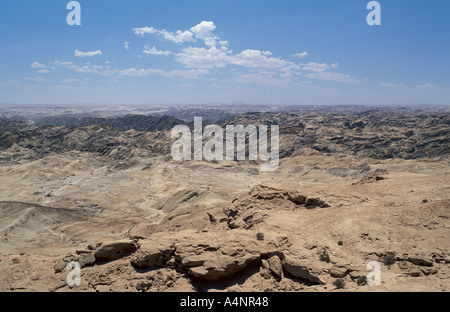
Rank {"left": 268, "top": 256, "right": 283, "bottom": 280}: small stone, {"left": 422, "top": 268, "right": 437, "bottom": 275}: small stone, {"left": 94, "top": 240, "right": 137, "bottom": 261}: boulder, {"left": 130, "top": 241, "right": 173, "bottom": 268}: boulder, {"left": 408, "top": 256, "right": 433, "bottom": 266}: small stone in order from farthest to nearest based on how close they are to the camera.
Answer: {"left": 94, "top": 240, "right": 137, "bottom": 261}: boulder < {"left": 130, "top": 241, "right": 173, "bottom": 268}: boulder < {"left": 268, "top": 256, "right": 283, "bottom": 280}: small stone < {"left": 408, "top": 256, "right": 433, "bottom": 266}: small stone < {"left": 422, "top": 268, "right": 437, "bottom": 275}: small stone

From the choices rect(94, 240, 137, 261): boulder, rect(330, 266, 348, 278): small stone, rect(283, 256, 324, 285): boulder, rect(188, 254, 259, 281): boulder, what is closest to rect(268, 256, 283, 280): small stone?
rect(283, 256, 324, 285): boulder

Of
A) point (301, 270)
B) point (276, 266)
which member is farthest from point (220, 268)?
point (301, 270)

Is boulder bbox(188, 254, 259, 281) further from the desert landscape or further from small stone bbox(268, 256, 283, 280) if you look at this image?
small stone bbox(268, 256, 283, 280)

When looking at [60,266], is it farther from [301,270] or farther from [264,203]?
[264,203]

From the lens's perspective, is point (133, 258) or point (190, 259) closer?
point (190, 259)

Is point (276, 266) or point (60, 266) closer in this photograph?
point (276, 266)

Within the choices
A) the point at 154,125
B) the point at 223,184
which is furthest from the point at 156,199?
the point at 154,125

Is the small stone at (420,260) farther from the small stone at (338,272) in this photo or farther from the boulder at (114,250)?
the boulder at (114,250)

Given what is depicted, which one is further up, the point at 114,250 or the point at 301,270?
the point at 301,270

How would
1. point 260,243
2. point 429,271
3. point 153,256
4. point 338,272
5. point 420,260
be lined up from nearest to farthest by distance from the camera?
1. point 429,271
2. point 338,272
3. point 420,260
4. point 153,256
5. point 260,243

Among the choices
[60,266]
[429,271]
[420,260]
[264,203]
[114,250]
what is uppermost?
[264,203]

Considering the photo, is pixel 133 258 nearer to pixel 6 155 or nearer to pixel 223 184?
pixel 223 184
